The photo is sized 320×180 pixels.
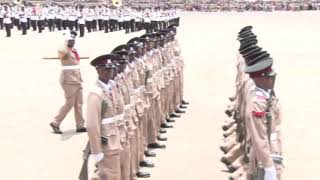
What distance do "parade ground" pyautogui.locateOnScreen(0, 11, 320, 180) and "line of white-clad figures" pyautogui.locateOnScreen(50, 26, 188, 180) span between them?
0.34m

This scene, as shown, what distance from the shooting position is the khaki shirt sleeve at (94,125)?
6.22 m

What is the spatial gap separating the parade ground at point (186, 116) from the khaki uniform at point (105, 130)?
1994 mm

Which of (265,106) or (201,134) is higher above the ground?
(265,106)

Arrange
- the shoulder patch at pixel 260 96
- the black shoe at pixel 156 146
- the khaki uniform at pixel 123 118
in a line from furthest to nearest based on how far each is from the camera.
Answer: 1. the black shoe at pixel 156 146
2. the khaki uniform at pixel 123 118
3. the shoulder patch at pixel 260 96

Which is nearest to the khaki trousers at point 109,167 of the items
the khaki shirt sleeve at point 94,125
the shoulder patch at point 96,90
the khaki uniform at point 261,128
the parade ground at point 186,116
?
the khaki shirt sleeve at point 94,125

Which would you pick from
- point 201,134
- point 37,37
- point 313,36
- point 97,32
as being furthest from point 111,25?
point 201,134

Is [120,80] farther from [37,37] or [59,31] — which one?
[59,31]

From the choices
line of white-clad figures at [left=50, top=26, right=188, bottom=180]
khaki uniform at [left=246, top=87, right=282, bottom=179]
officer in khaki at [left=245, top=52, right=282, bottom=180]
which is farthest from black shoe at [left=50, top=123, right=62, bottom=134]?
khaki uniform at [left=246, top=87, right=282, bottom=179]

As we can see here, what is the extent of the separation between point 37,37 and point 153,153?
22.1 metres

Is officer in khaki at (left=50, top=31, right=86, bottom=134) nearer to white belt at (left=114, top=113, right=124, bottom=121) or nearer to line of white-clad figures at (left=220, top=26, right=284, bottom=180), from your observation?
white belt at (left=114, top=113, right=124, bottom=121)

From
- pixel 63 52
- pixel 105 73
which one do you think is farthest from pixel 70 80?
pixel 105 73

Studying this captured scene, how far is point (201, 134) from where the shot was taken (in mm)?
10961

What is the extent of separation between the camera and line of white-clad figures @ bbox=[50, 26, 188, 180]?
6410 millimetres

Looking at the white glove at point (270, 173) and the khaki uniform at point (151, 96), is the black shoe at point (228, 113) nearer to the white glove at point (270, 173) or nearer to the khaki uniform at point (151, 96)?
the khaki uniform at point (151, 96)
